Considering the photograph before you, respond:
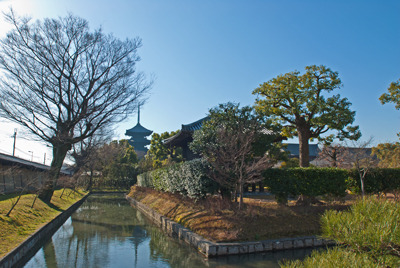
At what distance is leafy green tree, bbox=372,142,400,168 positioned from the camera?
24175 mm

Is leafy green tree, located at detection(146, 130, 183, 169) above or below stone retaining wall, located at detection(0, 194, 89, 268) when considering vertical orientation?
above

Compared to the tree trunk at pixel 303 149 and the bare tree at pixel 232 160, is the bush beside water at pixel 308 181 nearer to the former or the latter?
the bare tree at pixel 232 160

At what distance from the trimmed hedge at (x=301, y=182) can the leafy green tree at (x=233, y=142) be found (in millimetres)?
681

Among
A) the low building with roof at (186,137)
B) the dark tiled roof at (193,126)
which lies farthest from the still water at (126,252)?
the dark tiled roof at (193,126)

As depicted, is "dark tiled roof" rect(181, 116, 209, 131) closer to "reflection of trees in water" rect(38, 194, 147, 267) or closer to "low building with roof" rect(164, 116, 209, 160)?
"low building with roof" rect(164, 116, 209, 160)

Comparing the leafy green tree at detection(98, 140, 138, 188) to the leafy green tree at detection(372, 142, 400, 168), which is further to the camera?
the leafy green tree at detection(98, 140, 138, 188)

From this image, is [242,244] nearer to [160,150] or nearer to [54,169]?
[54,169]

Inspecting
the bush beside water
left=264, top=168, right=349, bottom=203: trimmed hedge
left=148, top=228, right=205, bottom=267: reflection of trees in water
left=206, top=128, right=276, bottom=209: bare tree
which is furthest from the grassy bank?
left=264, top=168, right=349, bottom=203: trimmed hedge

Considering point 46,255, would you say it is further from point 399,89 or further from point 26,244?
point 399,89

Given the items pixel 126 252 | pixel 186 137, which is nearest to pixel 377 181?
pixel 126 252

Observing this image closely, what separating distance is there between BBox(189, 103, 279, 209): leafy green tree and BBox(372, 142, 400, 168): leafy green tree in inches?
620

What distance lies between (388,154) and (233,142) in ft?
75.9

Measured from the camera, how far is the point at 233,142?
1195 centimetres

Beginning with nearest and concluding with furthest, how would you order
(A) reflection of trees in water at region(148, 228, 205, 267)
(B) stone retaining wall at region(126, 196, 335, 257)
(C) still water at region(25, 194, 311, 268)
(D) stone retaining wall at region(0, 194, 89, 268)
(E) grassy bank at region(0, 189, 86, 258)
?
(D) stone retaining wall at region(0, 194, 89, 268), (C) still water at region(25, 194, 311, 268), (A) reflection of trees in water at region(148, 228, 205, 267), (E) grassy bank at region(0, 189, 86, 258), (B) stone retaining wall at region(126, 196, 335, 257)
